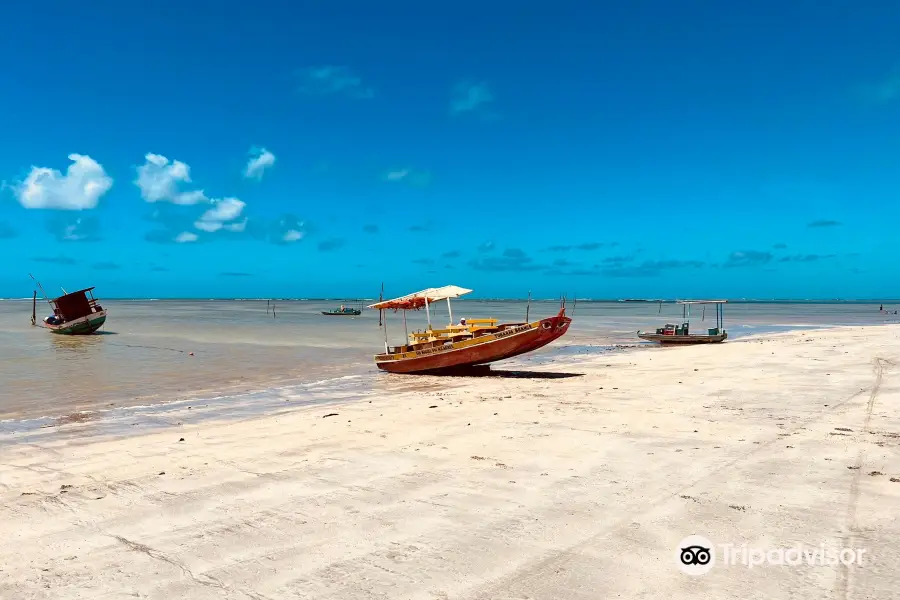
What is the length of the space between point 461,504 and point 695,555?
8.12 ft

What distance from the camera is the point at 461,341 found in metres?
20.7

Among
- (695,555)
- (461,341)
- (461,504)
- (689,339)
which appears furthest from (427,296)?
(689,339)

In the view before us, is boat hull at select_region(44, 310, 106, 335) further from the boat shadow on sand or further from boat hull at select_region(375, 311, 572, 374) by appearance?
the boat shadow on sand

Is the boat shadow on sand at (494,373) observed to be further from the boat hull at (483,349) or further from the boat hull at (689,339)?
the boat hull at (689,339)

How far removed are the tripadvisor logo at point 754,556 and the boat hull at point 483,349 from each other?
1393 centimetres

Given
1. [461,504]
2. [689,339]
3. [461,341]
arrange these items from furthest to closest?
[689,339], [461,341], [461,504]

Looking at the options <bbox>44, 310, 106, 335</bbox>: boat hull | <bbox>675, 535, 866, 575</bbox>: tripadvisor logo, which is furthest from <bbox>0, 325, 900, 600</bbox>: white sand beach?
<bbox>44, 310, 106, 335</bbox>: boat hull

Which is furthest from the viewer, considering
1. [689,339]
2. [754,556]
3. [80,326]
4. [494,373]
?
[80,326]

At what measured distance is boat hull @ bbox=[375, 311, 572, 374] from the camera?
1986cm

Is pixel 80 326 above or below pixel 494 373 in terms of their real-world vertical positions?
above

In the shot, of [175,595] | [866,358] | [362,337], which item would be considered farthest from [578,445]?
[362,337]

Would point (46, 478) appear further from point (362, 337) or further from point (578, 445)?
point (362, 337)

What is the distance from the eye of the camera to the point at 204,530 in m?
5.93

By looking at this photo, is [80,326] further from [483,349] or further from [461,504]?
[461,504]
